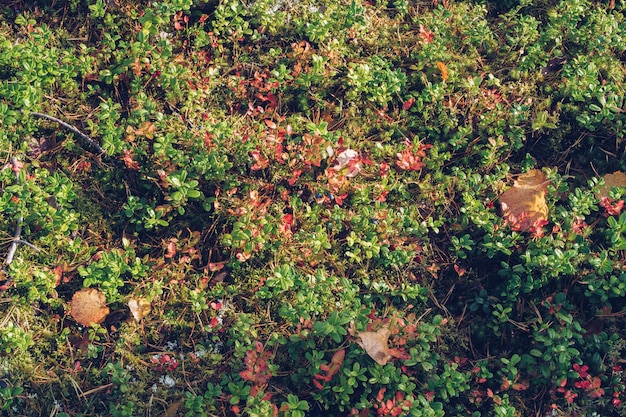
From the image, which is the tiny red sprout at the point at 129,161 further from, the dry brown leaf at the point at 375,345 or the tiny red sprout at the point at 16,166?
the dry brown leaf at the point at 375,345

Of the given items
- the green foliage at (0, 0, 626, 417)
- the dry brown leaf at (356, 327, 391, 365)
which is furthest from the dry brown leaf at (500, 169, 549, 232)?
the dry brown leaf at (356, 327, 391, 365)

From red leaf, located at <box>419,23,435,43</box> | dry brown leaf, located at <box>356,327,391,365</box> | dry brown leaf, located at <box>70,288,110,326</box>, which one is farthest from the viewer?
red leaf, located at <box>419,23,435,43</box>

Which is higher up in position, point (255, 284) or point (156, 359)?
point (255, 284)

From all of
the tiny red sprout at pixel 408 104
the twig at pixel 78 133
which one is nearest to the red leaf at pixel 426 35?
the tiny red sprout at pixel 408 104

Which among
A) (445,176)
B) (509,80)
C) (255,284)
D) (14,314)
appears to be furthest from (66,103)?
(509,80)

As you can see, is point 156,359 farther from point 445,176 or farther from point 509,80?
point 509,80

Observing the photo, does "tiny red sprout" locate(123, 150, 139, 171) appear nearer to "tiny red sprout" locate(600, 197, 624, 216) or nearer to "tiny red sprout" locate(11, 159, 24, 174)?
"tiny red sprout" locate(11, 159, 24, 174)
